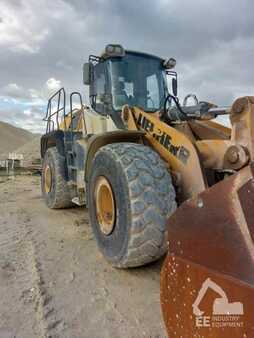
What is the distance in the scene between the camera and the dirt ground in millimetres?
2535

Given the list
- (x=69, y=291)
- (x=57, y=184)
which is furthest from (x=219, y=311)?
(x=57, y=184)

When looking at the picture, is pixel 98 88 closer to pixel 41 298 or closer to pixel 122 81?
pixel 122 81

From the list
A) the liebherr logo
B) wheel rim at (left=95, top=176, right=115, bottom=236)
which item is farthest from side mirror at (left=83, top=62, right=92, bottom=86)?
the liebherr logo

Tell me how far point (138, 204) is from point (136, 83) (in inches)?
88.5

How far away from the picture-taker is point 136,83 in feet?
15.6

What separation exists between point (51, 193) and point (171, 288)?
5040 millimetres

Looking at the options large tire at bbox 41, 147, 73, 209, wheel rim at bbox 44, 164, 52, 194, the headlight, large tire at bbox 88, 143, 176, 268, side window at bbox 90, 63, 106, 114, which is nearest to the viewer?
large tire at bbox 88, 143, 176, 268

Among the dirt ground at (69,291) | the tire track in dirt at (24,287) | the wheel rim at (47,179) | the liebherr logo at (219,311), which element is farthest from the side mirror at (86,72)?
the liebherr logo at (219,311)

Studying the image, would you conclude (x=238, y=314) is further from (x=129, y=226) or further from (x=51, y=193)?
(x=51, y=193)

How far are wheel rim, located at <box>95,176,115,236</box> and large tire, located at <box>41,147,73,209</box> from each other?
2664mm

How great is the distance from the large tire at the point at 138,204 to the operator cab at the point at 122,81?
1.38 meters

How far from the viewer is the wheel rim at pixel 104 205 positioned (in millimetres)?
3599

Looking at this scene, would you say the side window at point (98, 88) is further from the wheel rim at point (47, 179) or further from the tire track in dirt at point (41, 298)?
the wheel rim at point (47, 179)

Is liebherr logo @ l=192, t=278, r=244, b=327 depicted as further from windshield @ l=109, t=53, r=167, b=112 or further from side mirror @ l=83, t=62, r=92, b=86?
side mirror @ l=83, t=62, r=92, b=86
